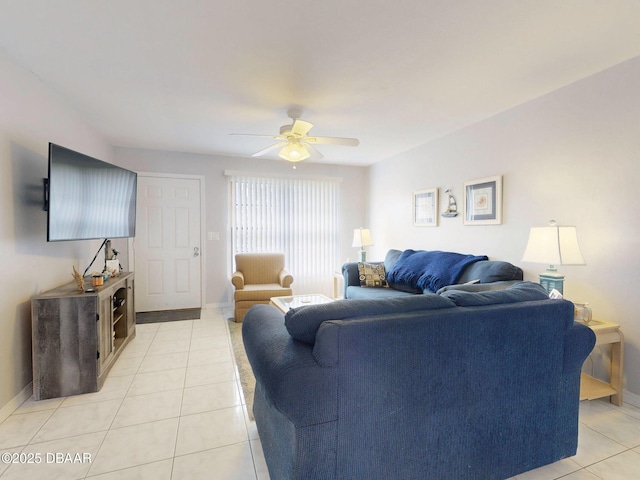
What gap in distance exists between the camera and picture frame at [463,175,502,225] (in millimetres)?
3105

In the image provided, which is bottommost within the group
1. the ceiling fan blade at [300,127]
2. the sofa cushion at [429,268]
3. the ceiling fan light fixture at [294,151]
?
the sofa cushion at [429,268]

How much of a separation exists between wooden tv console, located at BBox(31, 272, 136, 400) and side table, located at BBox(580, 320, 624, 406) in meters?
3.49

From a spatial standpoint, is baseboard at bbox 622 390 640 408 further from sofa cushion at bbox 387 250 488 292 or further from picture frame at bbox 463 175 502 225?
picture frame at bbox 463 175 502 225

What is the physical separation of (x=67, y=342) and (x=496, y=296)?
2.85 metres

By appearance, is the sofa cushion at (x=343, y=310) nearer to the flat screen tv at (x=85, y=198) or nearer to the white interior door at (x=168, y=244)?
the flat screen tv at (x=85, y=198)

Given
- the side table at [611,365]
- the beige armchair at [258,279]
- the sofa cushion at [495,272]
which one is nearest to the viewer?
the side table at [611,365]

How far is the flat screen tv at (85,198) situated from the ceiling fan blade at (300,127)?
1.74m

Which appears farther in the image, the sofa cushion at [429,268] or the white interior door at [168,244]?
the white interior door at [168,244]

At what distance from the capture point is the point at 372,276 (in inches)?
159

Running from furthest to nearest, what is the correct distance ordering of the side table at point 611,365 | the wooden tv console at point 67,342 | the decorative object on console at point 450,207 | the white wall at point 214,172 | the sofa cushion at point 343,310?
the white wall at point 214,172 → the decorative object on console at point 450,207 → the wooden tv console at point 67,342 → the side table at point 611,365 → the sofa cushion at point 343,310

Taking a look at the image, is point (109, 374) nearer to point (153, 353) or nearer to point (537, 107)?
point (153, 353)

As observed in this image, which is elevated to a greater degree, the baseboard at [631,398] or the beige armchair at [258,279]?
the beige armchair at [258,279]

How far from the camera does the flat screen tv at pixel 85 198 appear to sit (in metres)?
2.24

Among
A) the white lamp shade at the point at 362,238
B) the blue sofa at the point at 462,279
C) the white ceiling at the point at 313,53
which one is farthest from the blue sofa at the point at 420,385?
the white lamp shade at the point at 362,238
